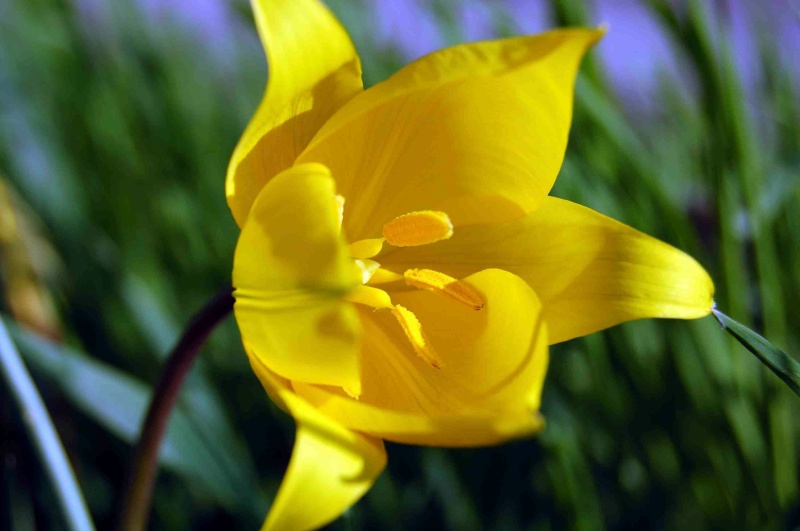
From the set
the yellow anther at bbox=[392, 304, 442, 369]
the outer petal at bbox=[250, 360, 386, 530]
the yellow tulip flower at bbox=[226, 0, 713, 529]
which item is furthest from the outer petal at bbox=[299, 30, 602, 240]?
the outer petal at bbox=[250, 360, 386, 530]

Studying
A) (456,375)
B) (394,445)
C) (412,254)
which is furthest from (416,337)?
(394,445)

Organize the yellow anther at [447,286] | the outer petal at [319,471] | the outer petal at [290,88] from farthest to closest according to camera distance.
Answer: the yellow anther at [447,286]
the outer petal at [290,88]
the outer petal at [319,471]

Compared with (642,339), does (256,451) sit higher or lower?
lower

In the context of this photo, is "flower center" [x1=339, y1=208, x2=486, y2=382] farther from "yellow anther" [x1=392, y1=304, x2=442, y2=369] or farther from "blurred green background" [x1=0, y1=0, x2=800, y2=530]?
"blurred green background" [x1=0, y1=0, x2=800, y2=530]

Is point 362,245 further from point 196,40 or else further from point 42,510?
point 196,40

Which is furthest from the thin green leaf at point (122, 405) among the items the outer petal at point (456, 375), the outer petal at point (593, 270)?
the outer petal at point (593, 270)

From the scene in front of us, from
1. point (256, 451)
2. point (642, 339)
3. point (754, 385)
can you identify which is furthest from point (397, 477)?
point (754, 385)

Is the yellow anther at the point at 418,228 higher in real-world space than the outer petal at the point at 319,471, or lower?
higher

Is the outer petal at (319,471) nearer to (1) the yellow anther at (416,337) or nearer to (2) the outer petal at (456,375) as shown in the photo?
(2) the outer petal at (456,375)
